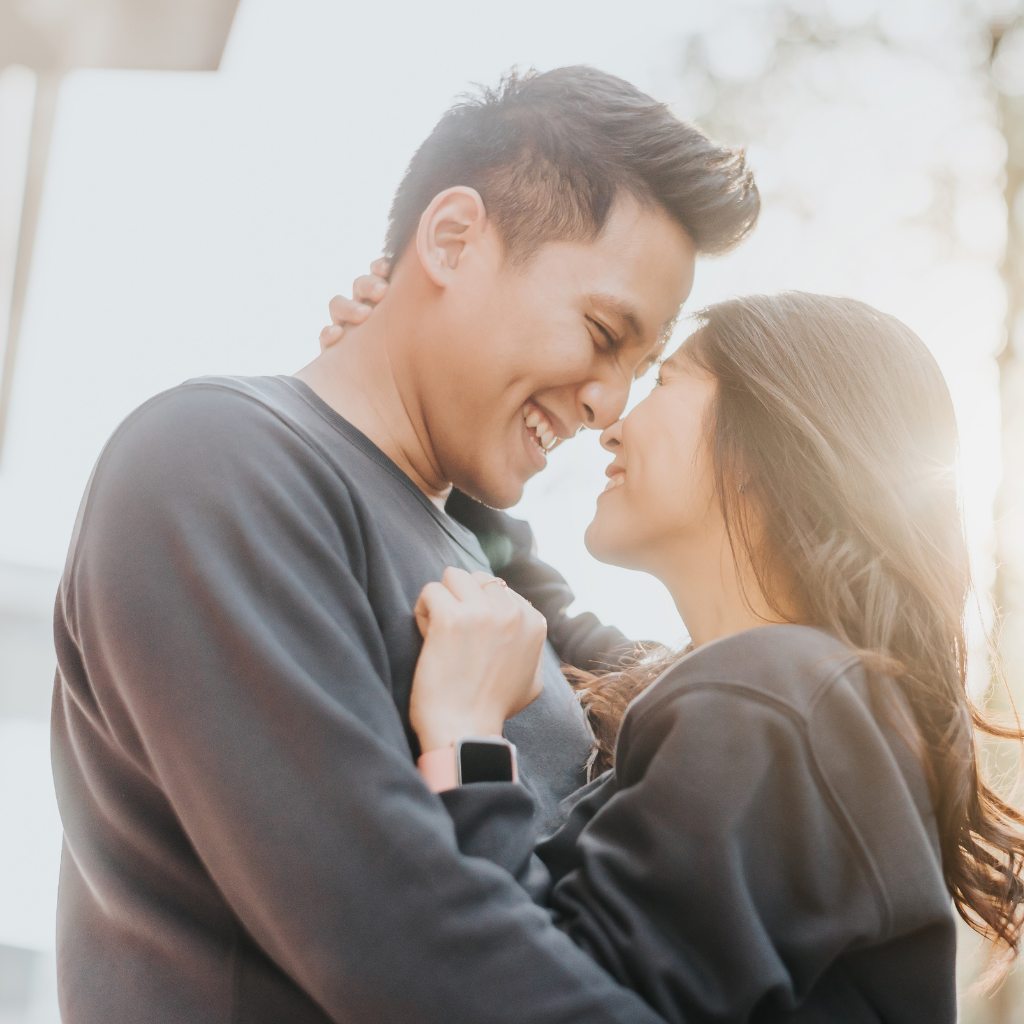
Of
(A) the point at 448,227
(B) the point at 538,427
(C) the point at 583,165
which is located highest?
(C) the point at 583,165

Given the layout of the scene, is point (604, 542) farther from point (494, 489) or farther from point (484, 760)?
point (484, 760)

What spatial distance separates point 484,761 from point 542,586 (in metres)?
0.84

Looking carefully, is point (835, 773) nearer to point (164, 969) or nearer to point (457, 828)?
point (457, 828)

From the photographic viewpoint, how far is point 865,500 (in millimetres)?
1056

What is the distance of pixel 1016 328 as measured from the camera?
12.4 feet

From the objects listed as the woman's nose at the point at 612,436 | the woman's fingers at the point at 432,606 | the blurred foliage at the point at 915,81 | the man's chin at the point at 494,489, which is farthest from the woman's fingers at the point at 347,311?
the blurred foliage at the point at 915,81

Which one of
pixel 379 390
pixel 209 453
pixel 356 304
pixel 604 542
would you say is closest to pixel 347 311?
pixel 356 304

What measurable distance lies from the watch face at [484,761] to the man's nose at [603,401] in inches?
21.9

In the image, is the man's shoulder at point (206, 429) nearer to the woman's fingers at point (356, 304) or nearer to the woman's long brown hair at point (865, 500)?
the woman's fingers at point (356, 304)

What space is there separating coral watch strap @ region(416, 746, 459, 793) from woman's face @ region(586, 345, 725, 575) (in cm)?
48

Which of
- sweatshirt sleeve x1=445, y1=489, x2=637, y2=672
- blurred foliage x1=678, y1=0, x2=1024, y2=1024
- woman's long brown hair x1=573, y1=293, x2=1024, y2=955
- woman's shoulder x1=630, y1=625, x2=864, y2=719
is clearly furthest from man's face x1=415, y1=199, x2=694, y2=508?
blurred foliage x1=678, y1=0, x2=1024, y2=1024

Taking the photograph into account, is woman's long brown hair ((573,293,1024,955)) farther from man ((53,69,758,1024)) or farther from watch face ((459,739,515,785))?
watch face ((459,739,515,785))

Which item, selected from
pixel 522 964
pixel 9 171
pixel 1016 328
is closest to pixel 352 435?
pixel 522 964

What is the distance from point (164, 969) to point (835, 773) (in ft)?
1.99
